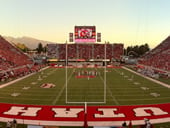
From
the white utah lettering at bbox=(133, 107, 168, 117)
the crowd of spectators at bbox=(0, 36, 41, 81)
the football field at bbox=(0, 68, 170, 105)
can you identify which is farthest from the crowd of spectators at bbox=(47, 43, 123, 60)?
the white utah lettering at bbox=(133, 107, 168, 117)

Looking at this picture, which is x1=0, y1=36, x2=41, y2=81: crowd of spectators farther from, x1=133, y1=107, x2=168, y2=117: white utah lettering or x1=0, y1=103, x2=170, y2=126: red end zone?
x1=133, y1=107, x2=168, y2=117: white utah lettering

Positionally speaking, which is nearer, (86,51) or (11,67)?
(11,67)

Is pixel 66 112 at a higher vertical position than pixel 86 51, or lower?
lower

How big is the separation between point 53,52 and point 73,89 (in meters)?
66.0

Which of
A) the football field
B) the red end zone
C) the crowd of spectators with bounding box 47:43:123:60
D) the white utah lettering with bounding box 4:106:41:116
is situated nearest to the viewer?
the red end zone

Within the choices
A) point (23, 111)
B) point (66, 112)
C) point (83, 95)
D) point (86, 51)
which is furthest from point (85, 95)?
point (86, 51)

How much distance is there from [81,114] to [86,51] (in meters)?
70.4

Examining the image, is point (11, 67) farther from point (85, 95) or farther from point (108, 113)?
point (108, 113)

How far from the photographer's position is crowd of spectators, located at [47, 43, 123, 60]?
8519 centimetres

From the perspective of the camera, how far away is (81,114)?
610 inches

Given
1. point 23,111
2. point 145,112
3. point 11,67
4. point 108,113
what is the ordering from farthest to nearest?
1. point 11,67
2. point 23,111
3. point 145,112
4. point 108,113

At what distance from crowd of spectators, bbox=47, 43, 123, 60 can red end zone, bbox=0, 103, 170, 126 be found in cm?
6740

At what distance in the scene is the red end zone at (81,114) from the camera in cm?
1412

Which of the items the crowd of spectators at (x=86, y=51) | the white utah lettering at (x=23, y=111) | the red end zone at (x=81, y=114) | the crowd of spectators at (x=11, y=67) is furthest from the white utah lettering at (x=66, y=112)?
the crowd of spectators at (x=86, y=51)
